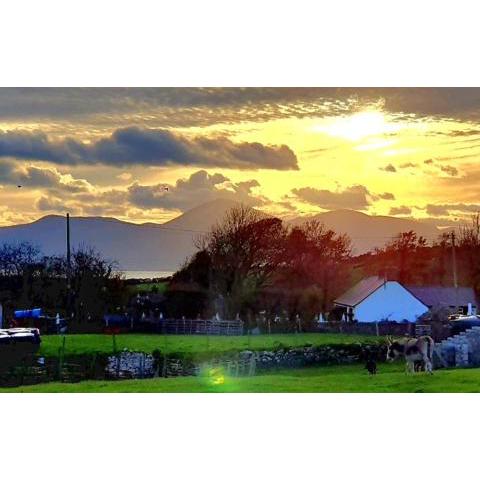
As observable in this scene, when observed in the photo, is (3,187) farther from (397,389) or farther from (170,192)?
(397,389)

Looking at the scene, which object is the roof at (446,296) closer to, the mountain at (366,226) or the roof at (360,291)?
the roof at (360,291)

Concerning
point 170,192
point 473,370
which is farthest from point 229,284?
point 473,370

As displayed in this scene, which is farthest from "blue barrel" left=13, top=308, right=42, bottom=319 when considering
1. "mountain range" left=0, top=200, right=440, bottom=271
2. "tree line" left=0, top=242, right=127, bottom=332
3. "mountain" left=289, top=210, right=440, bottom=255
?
"mountain" left=289, top=210, right=440, bottom=255

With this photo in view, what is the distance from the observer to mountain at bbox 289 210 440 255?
29.8ft

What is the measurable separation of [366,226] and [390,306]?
816 millimetres

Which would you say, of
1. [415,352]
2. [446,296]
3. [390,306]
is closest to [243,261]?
[390,306]

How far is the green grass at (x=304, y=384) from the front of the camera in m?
9.05

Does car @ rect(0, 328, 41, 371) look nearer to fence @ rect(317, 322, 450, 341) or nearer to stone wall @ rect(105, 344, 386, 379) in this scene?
stone wall @ rect(105, 344, 386, 379)

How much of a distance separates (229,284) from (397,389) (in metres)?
1.75

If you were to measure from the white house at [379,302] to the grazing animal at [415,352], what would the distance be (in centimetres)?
20

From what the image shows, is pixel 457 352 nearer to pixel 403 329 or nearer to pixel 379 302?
pixel 403 329

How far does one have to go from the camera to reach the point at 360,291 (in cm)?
930

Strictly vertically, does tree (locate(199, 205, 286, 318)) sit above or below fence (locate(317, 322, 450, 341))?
above

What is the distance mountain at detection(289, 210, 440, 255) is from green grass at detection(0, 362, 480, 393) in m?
A: 1.14
